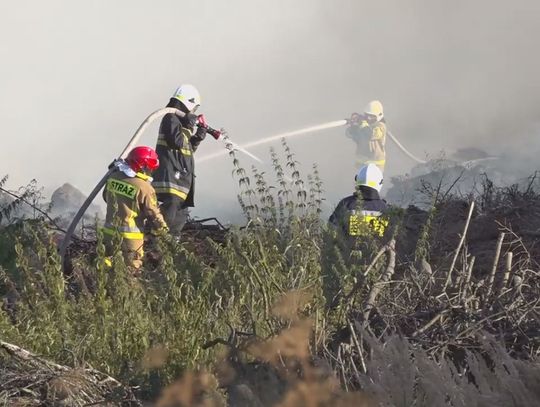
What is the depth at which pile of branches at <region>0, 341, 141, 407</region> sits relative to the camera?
3385 mm

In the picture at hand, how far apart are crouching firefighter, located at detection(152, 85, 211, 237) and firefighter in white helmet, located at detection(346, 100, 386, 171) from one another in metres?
5.38

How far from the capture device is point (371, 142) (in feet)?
44.4

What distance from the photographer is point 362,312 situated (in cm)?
360

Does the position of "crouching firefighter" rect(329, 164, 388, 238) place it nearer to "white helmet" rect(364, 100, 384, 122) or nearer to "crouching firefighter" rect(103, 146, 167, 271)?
"crouching firefighter" rect(103, 146, 167, 271)

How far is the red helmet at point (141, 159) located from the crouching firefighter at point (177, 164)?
94 centimetres

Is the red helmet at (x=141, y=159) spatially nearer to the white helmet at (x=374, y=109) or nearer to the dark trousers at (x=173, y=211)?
the dark trousers at (x=173, y=211)

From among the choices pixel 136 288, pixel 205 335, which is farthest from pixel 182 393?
pixel 136 288

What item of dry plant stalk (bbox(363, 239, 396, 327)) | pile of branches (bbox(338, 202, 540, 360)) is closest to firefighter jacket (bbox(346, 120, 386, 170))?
pile of branches (bbox(338, 202, 540, 360))

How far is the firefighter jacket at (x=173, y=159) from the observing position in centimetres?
798

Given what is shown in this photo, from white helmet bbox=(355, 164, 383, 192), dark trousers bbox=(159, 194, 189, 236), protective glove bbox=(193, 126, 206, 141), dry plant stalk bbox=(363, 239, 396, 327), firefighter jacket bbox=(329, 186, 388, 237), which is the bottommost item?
dry plant stalk bbox=(363, 239, 396, 327)

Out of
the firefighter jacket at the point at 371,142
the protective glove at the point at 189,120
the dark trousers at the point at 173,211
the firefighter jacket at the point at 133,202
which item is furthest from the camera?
the firefighter jacket at the point at 371,142

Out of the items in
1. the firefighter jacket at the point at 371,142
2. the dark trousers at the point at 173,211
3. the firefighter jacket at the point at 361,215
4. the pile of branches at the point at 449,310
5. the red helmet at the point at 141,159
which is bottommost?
the pile of branches at the point at 449,310

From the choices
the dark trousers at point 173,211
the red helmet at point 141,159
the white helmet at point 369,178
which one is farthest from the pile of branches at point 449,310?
the dark trousers at point 173,211

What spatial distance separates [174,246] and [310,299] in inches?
49.1
